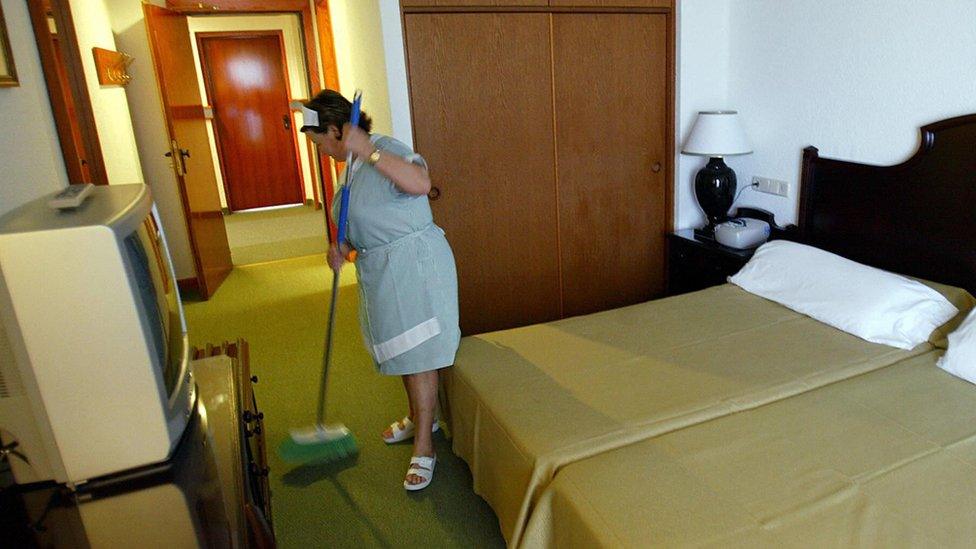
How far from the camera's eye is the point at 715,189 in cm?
304

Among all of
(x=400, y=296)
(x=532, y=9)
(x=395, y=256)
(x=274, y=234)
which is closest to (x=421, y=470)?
(x=400, y=296)

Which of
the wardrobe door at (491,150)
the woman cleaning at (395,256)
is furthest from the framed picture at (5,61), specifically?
the wardrobe door at (491,150)

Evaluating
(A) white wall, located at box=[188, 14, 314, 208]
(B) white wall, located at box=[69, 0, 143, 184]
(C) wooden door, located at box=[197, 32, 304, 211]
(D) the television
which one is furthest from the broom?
(C) wooden door, located at box=[197, 32, 304, 211]

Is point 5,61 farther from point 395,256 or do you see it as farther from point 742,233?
point 742,233

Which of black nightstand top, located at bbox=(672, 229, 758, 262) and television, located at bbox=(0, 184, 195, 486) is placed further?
black nightstand top, located at bbox=(672, 229, 758, 262)

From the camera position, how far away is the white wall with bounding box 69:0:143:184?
11.8 feet

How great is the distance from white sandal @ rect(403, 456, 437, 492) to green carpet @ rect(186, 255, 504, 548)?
0.03 metres

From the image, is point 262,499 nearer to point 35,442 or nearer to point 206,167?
point 35,442

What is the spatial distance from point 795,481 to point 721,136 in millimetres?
1899

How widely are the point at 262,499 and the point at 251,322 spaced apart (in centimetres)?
256

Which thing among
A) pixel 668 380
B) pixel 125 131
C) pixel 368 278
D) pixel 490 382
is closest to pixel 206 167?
pixel 125 131

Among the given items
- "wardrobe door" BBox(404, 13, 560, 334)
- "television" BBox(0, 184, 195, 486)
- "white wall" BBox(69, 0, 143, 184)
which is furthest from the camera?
"white wall" BBox(69, 0, 143, 184)

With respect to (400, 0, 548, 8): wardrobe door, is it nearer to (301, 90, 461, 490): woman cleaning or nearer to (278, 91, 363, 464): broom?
(278, 91, 363, 464): broom

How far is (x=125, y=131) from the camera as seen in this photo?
4.16 meters
